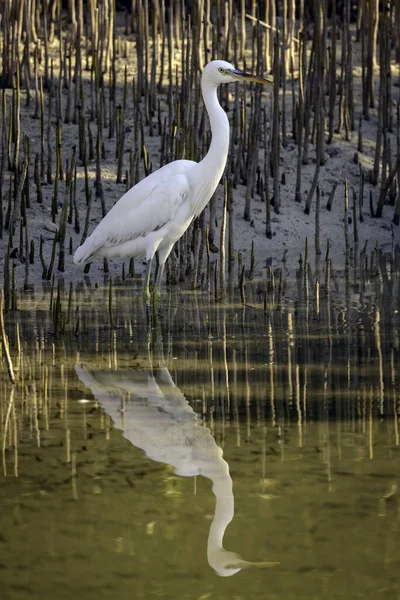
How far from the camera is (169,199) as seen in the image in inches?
307

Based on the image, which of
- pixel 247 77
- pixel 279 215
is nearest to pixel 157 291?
pixel 247 77

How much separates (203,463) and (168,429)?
51cm

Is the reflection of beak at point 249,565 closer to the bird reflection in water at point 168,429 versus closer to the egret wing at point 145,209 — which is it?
the bird reflection in water at point 168,429

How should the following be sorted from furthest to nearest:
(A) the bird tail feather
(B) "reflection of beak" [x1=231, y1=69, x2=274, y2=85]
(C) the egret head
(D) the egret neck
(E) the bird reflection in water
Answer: (A) the bird tail feather
(C) the egret head
(D) the egret neck
(B) "reflection of beak" [x1=231, y1=69, x2=274, y2=85]
(E) the bird reflection in water

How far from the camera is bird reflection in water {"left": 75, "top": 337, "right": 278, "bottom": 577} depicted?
11.0 ft

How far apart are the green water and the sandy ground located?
3.18m

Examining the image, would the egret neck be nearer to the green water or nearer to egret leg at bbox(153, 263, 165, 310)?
egret leg at bbox(153, 263, 165, 310)

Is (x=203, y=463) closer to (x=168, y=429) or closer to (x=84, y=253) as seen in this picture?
(x=168, y=429)

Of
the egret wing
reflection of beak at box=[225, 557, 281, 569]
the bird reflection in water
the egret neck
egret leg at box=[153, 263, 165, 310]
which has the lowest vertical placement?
egret leg at box=[153, 263, 165, 310]

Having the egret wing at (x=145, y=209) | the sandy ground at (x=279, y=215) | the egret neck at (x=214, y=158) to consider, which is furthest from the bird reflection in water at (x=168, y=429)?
the sandy ground at (x=279, y=215)

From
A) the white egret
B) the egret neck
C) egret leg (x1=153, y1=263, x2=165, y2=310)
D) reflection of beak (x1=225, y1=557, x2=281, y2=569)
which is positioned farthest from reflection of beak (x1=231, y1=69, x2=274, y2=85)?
reflection of beak (x1=225, y1=557, x2=281, y2=569)

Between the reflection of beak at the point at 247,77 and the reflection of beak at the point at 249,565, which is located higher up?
the reflection of beak at the point at 247,77

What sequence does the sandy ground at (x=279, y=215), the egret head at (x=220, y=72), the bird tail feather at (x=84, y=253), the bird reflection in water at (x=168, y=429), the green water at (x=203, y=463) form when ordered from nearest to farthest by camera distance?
the green water at (x=203, y=463) < the bird reflection in water at (x=168, y=429) < the egret head at (x=220, y=72) < the bird tail feather at (x=84, y=253) < the sandy ground at (x=279, y=215)

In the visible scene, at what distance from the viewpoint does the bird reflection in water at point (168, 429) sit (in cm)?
334
